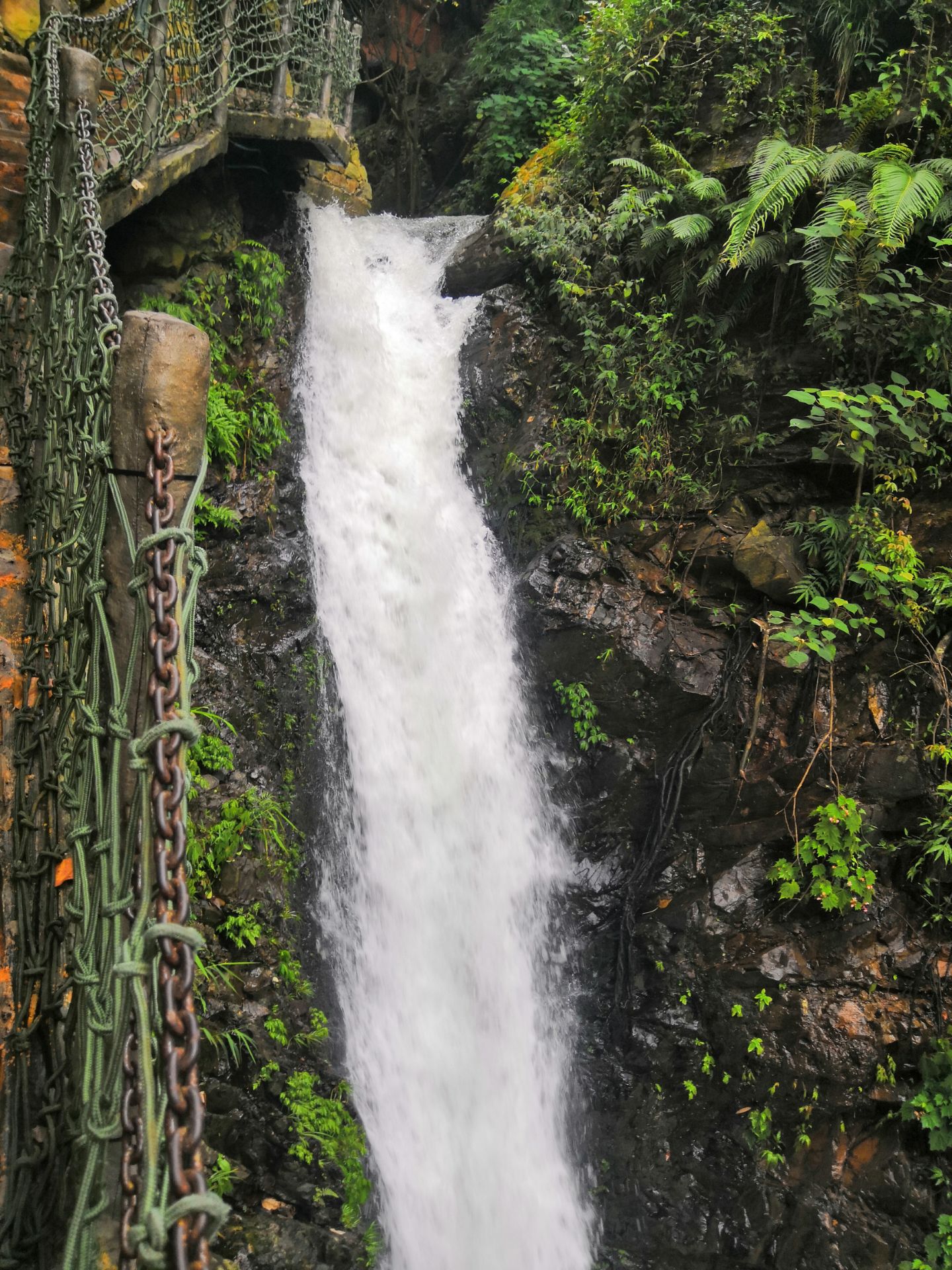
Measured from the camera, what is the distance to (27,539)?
3.11m

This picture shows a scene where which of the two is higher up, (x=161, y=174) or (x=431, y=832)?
(x=161, y=174)

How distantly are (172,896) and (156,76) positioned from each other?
5.33 m

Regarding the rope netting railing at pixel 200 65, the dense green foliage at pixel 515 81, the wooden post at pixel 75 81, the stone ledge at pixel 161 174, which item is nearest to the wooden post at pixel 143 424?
the wooden post at pixel 75 81

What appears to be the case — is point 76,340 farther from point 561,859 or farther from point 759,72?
point 759,72

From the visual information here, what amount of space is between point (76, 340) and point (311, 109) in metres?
6.47

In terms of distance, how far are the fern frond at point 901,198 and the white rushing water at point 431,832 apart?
142 inches

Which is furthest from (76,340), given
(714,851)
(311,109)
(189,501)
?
(311,109)

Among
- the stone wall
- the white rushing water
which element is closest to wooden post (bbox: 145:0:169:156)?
the stone wall

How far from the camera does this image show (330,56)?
7.31 meters

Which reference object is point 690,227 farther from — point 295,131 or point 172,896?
point 172,896

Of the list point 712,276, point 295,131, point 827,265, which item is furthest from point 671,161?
point 295,131

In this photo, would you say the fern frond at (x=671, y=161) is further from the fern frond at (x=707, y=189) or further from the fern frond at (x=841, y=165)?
the fern frond at (x=841, y=165)

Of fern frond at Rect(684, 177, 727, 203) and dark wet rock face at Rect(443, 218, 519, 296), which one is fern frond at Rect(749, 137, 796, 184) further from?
dark wet rock face at Rect(443, 218, 519, 296)

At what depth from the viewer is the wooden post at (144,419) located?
1.71 m
